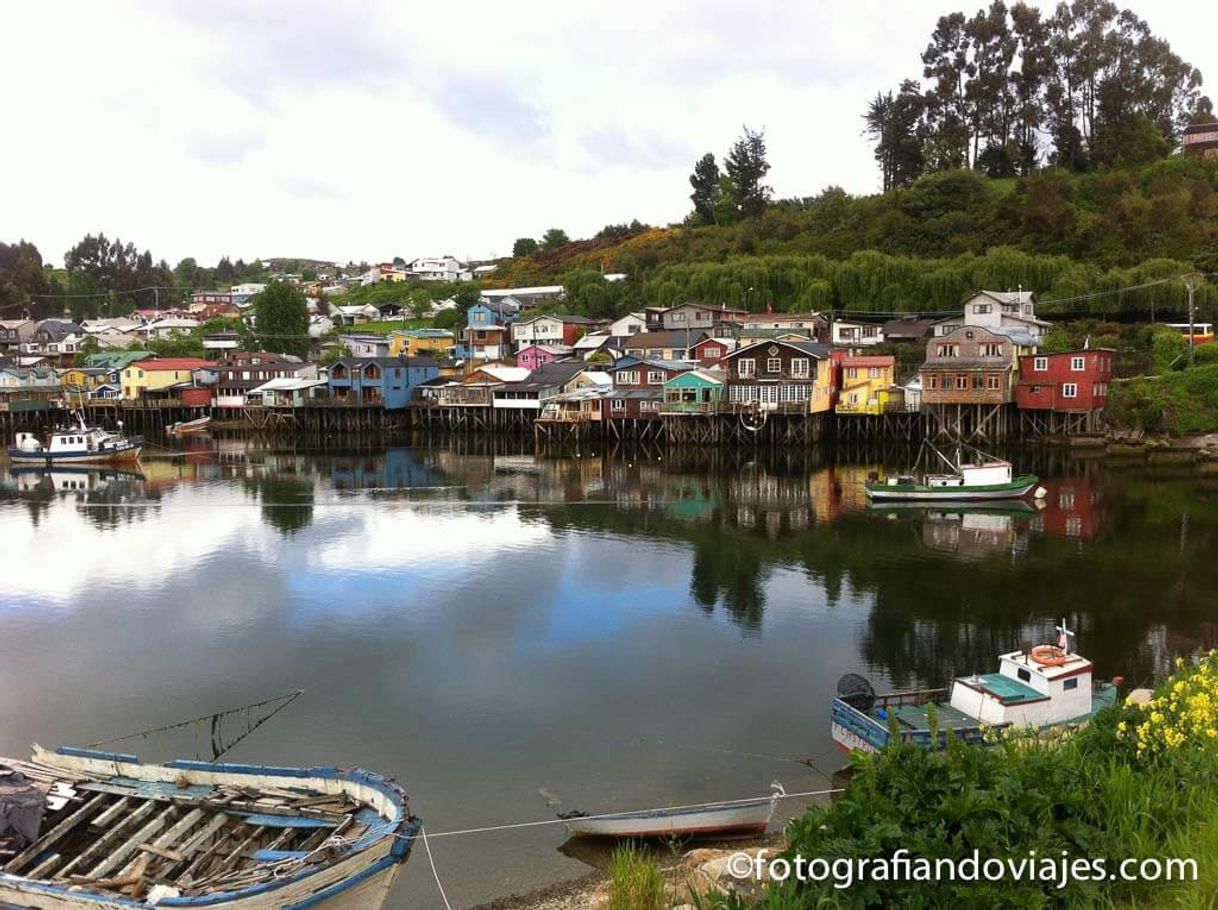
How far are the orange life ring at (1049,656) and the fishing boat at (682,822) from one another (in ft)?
15.9

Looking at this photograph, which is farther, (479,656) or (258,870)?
(479,656)

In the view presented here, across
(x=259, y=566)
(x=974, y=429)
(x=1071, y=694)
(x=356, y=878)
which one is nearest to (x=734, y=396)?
(x=974, y=429)

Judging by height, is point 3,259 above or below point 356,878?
above

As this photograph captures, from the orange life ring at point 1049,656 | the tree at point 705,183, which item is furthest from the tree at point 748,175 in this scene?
the orange life ring at point 1049,656

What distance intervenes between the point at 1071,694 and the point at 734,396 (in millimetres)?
35487

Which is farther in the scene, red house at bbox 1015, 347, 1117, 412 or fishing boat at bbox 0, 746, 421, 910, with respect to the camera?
red house at bbox 1015, 347, 1117, 412

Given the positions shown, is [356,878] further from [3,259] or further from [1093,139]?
[3,259]

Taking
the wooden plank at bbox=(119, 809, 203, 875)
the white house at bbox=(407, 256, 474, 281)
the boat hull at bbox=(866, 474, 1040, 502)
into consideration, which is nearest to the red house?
the boat hull at bbox=(866, 474, 1040, 502)

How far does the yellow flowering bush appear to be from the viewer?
647 centimetres

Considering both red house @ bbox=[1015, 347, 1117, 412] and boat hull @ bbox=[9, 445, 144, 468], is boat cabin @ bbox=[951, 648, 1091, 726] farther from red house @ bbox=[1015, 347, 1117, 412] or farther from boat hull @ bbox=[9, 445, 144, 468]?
boat hull @ bbox=[9, 445, 144, 468]

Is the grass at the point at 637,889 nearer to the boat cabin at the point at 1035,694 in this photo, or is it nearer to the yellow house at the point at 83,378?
the boat cabin at the point at 1035,694

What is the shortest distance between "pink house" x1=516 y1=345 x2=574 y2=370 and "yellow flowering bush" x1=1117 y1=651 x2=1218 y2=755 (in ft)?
183

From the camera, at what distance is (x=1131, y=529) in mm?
26703

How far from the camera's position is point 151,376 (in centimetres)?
6331
